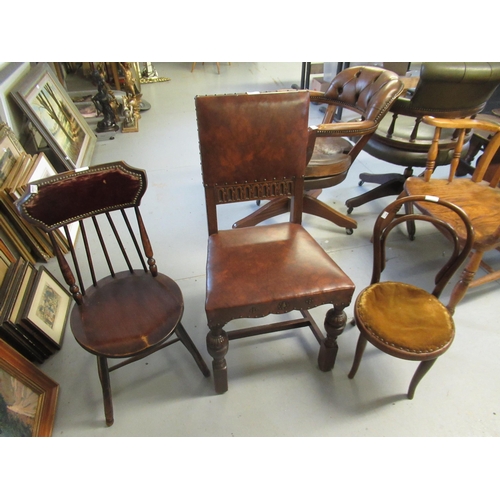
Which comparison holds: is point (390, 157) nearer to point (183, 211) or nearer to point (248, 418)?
point (183, 211)

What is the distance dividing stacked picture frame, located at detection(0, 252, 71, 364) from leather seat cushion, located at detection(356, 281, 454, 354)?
1305mm

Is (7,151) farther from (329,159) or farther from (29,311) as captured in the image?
(329,159)

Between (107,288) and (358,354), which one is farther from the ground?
(107,288)

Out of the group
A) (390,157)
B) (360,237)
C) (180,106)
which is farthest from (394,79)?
(180,106)

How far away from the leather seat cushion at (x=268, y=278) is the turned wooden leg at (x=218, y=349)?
6 cm

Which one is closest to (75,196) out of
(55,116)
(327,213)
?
(327,213)

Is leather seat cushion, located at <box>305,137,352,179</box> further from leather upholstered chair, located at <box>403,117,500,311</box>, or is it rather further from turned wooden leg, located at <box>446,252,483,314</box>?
turned wooden leg, located at <box>446,252,483,314</box>

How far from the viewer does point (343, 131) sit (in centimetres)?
159

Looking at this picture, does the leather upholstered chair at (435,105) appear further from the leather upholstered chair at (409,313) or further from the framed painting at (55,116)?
the framed painting at (55,116)

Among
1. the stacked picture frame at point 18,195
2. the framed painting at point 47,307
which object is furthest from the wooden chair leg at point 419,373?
the stacked picture frame at point 18,195

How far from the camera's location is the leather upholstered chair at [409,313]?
1052 millimetres

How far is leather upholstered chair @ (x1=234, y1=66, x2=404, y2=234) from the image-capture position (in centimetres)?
162

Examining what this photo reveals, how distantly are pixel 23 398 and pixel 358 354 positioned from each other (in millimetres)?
1262

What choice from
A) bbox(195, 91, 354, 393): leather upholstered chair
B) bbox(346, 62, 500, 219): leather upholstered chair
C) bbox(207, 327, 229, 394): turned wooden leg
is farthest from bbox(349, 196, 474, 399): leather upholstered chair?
bbox(346, 62, 500, 219): leather upholstered chair
